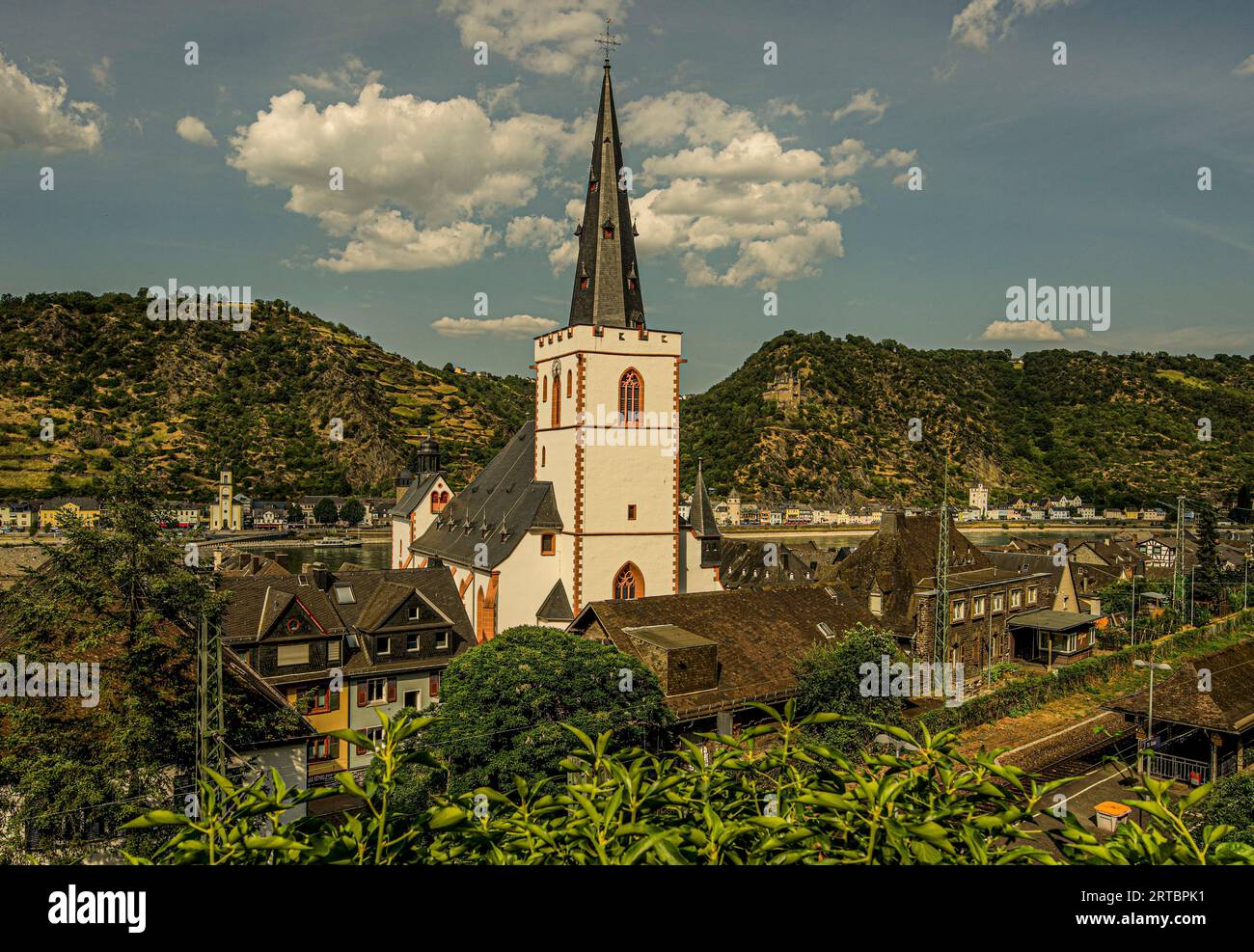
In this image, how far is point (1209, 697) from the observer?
24.1m

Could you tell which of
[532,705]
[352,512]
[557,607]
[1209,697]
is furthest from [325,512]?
[1209,697]

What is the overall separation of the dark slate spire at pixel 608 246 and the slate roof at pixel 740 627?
13783 mm

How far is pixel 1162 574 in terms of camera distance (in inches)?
2606

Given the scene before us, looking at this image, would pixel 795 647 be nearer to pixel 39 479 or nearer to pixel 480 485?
pixel 480 485

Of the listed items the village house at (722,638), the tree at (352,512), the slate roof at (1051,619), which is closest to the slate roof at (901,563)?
the slate roof at (1051,619)

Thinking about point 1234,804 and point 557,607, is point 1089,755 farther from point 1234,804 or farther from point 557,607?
point 557,607

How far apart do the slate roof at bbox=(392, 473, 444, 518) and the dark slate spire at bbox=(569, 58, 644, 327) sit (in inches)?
889

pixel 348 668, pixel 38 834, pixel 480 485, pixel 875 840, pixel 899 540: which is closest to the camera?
pixel 875 840

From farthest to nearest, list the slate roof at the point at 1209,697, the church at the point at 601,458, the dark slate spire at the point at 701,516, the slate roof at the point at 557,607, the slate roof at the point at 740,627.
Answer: the dark slate spire at the point at 701,516 < the church at the point at 601,458 < the slate roof at the point at 557,607 < the slate roof at the point at 740,627 < the slate roof at the point at 1209,697

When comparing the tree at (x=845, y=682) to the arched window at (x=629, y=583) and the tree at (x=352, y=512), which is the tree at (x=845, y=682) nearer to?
the arched window at (x=629, y=583)

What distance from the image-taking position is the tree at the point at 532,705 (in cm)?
1873
